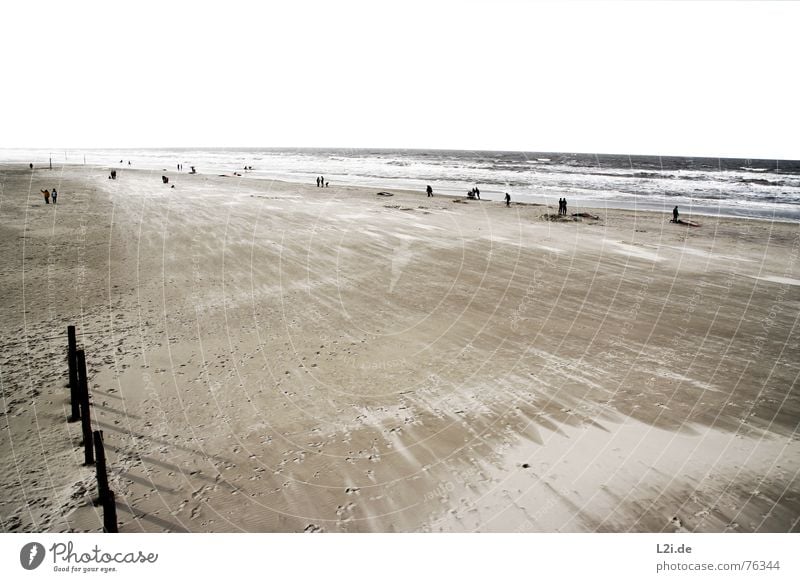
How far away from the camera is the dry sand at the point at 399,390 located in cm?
529

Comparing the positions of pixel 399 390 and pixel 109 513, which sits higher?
pixel 109 513

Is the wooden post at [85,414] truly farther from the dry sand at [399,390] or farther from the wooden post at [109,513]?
the wooden post at [109,513]

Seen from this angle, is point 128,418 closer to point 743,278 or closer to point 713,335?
point 713,335

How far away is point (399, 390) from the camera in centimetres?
792

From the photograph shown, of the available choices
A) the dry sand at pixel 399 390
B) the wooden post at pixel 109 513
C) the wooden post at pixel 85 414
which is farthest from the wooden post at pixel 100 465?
the wooden post at pixel 85 414

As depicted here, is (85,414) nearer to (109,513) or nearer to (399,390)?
(109,513)

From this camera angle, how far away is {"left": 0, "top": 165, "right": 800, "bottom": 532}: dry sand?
5289 millimetres

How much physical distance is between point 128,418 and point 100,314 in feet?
17.9

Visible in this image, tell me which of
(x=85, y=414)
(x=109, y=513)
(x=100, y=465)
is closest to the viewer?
(x=109, y=513)

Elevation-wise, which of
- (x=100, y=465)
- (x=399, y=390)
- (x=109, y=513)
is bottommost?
(x=399, y=390)

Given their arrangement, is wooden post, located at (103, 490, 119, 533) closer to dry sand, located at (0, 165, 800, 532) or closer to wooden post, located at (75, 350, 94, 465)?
dry sand, located at (0, 165, 800, 532)

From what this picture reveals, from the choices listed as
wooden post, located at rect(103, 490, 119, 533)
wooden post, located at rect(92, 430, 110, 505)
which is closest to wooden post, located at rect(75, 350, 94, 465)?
wooden post, located at rect(92, 430, 110, 505)

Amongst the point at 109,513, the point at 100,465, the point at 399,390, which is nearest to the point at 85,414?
the point at 100,465
